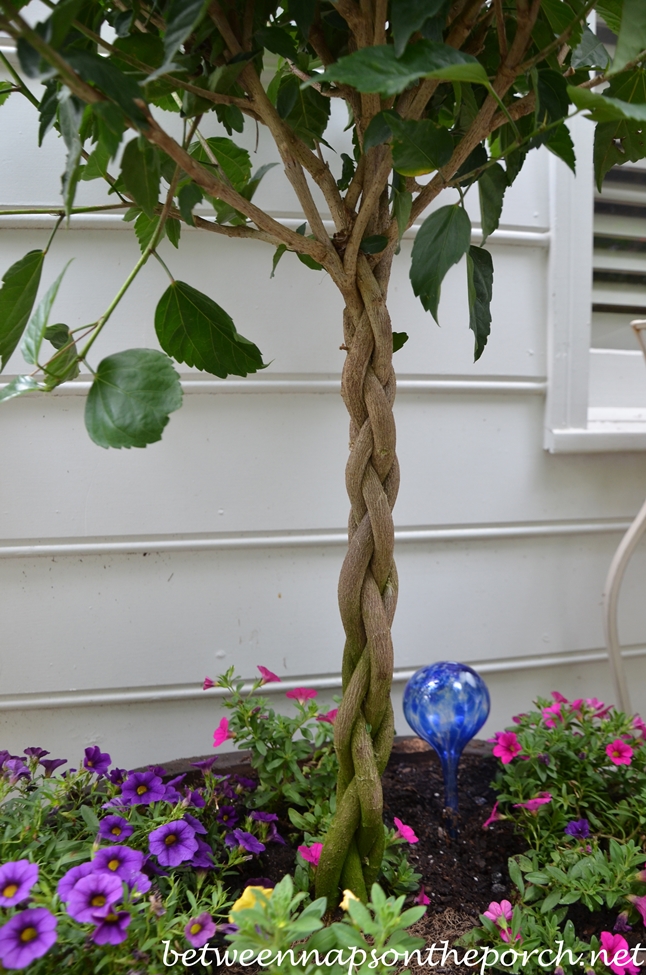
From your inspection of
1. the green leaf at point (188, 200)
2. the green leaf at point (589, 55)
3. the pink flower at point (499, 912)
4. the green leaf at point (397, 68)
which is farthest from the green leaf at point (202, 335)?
the pink flower at point (499, 912)

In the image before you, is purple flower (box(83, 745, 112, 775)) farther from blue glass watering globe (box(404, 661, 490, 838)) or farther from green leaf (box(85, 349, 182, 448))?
green leaf (box(85, 349, 182, 448))

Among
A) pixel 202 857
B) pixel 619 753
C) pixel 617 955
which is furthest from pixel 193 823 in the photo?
pixel 619 753

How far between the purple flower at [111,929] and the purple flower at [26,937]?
3cm

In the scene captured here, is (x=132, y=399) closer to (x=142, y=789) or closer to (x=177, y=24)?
(x=177, y=24)

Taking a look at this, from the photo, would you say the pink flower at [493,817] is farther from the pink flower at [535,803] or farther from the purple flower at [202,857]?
the purple flower at [202,857]

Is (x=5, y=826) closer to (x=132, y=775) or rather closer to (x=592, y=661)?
(x=132, y=775)

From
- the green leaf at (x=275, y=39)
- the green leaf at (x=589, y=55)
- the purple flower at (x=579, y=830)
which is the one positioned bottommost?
the purple flower at (x=579, y=830)

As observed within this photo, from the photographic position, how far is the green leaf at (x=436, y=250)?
543 millimetres

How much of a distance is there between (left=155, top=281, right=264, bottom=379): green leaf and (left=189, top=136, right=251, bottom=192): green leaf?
0.19 m

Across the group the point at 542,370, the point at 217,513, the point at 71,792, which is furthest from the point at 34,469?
the point at 542,370

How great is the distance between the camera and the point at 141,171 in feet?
1.60

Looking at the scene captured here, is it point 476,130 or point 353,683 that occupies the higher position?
Answer: point 476,130

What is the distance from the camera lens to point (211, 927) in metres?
0.59

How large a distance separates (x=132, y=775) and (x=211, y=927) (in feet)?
0.83
